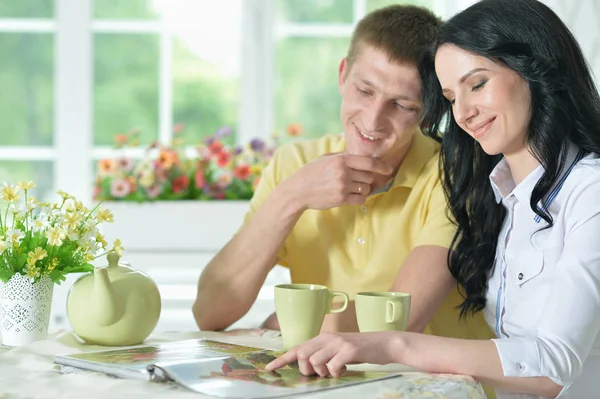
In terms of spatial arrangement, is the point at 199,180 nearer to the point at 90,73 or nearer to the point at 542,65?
the point at 90,73

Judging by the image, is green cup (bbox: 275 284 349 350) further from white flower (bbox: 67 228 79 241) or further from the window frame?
the window frame

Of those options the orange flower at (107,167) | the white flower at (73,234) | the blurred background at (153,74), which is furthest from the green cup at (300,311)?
the blurred background at (153,74)

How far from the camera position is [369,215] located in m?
1.89

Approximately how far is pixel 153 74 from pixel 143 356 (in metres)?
2.74

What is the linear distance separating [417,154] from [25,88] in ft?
8.10

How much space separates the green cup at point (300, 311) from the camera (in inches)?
51.7

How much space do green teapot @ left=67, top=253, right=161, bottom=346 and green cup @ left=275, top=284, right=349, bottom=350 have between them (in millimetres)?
235

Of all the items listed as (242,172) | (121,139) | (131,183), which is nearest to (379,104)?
(242,172)

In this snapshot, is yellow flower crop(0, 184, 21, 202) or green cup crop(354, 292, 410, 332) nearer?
green cup crop(354, 292, 410, 332)

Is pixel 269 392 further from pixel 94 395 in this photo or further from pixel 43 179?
pixel 43 179

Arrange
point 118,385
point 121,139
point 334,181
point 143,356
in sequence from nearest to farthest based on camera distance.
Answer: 1. point 118,385
2. point 143,356
3. point 334,181
4. point 121,139

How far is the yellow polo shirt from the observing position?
1.83 metres

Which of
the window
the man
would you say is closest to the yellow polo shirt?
the man

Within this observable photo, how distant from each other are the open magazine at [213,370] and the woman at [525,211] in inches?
3.4
